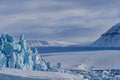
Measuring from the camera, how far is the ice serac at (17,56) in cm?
3447

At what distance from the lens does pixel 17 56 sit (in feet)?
115

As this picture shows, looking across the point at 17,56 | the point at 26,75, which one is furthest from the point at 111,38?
the point at 26,75

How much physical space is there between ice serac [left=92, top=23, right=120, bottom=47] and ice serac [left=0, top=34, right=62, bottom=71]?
83.9m

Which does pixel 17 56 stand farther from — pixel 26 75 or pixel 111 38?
pixel 111 38

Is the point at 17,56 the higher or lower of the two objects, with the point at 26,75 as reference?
higher

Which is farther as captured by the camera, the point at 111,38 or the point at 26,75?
the point at 111,38

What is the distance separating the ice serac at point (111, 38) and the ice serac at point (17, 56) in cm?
8385

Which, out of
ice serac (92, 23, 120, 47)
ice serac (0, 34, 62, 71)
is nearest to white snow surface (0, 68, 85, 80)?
ice serac (0, 34, 62, 71)

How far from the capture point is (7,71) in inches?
1242

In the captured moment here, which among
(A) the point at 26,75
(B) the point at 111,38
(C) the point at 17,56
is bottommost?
(A) the point at 26,75

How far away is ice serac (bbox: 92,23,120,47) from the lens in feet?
397

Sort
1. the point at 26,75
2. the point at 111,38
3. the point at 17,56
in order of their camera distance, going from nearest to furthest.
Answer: the point at 26,75
the point at 17,56
the point at 111,38

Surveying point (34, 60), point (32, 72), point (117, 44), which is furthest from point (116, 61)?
point (117, 44)

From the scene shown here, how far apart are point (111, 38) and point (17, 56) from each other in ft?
296
